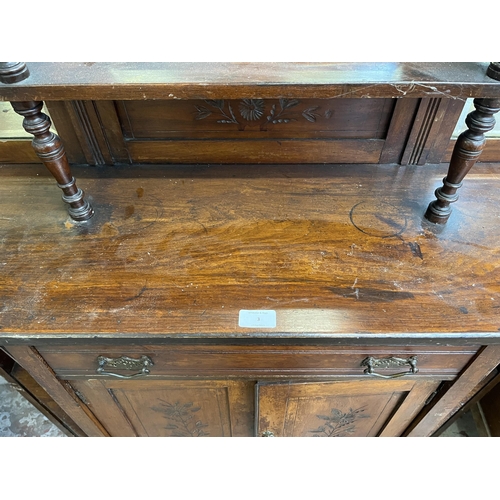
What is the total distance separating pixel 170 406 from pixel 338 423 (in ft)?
1.51

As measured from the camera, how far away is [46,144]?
758 mm

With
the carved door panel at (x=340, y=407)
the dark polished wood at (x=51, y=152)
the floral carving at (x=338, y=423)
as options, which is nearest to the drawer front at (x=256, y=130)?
the dark polished wood at (x=51, y=152)

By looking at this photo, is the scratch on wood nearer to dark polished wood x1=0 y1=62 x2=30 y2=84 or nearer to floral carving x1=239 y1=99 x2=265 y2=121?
floral carving x1=239 y1=99 x2=265 y2=121

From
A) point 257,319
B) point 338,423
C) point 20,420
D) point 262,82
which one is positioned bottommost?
point 20,420

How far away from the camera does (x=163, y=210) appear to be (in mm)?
925

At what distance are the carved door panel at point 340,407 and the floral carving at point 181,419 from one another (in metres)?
0.18

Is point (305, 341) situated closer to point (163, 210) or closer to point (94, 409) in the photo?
point (163, 210)

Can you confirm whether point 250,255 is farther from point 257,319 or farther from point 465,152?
point 465,152

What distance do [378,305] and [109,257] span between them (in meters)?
0.56

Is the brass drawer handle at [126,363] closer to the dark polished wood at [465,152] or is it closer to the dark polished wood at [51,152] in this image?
the dark polished wood at [51,152]

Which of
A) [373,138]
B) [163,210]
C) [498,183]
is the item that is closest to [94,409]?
[163,210]

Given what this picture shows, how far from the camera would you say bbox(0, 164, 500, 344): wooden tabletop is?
740 millimetres

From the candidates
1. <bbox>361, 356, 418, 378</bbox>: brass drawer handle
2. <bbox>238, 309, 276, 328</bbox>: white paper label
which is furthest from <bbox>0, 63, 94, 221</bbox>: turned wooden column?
<bbox>361, 356, 418, 378</bbox>: brass drawer handle

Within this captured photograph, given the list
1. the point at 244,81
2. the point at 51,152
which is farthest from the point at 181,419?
the point at 244,81
